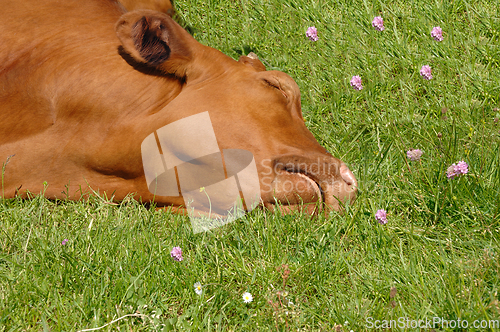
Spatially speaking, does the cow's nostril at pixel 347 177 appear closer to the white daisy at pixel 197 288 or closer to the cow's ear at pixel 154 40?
the white daisy at pixel 197 288

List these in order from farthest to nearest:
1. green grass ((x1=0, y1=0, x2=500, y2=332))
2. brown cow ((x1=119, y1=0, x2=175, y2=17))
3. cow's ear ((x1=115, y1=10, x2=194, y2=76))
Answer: brown cow ((x1=119, y1=0, x2=175, y2=17)) < cow's ear ((x1=115, y1=10, x2=194, y2=76)) < green grass ((x1=0, y1=0, x2=500, y2=332))

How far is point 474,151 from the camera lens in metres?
3.39

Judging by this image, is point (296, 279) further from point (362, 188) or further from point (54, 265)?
point (54, 265)

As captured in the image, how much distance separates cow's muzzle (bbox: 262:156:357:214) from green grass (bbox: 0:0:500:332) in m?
0.10

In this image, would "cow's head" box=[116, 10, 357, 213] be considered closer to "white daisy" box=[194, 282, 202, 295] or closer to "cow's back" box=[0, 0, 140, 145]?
"cow's back" box=[0, 0, 140, 145]

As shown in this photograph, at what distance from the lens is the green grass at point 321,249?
2377 millimetres

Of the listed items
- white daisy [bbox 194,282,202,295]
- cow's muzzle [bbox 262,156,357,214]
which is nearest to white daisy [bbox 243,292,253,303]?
white daisy [bbox 194,282,202,295]

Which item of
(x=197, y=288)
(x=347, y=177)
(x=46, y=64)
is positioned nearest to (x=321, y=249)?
(x=347, y=177)

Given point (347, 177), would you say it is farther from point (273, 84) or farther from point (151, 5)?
point (151, 5)

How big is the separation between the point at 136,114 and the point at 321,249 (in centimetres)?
149

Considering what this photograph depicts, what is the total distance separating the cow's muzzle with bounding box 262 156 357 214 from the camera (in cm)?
296

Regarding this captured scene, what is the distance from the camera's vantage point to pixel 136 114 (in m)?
3.15

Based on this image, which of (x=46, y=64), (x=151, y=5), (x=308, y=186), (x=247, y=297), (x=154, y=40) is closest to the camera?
(x=247, y=297)

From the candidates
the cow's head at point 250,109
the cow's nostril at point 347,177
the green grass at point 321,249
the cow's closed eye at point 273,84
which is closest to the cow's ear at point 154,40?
the cow's head at point 250,109
